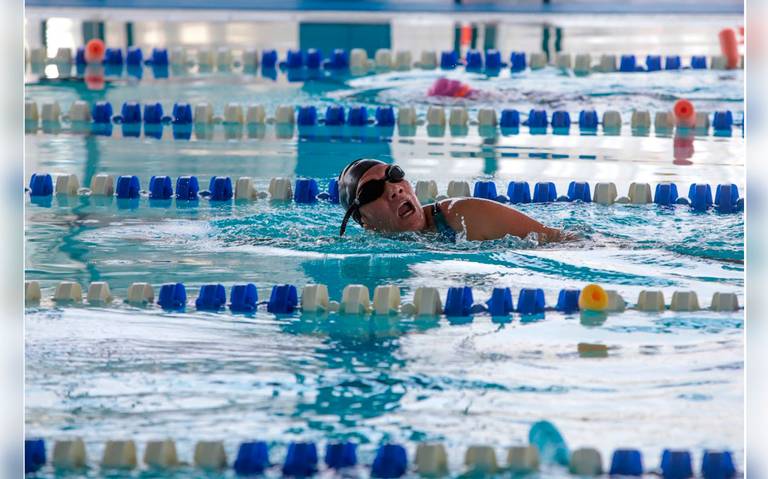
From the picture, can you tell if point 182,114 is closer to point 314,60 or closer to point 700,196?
point 314,60

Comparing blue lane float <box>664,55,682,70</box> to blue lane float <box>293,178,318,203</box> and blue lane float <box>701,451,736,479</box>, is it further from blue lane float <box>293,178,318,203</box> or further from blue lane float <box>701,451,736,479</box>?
blue lane float <box>701,451,736,479</box>

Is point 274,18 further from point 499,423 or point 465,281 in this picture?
point 499,423

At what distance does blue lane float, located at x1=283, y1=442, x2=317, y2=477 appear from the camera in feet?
8.60

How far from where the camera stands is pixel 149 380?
3182 millimetres

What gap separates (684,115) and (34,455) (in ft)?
17.3

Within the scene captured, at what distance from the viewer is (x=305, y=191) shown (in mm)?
5488

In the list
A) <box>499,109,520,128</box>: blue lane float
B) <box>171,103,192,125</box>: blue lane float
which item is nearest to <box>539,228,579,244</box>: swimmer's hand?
<box>499,109,520,128</box>: blue lane float

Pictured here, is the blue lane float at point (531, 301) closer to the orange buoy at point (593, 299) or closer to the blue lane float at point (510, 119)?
the orange buoy at point (593, 299)

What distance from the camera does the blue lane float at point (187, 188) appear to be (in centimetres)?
551

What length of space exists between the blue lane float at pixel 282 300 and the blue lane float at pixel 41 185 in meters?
2.07

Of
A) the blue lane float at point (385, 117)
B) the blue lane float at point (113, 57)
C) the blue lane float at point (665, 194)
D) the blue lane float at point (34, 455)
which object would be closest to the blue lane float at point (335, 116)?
the blue lane float at point (385, 117)

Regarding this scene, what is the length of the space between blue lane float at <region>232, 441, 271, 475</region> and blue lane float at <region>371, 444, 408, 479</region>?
0.72ft

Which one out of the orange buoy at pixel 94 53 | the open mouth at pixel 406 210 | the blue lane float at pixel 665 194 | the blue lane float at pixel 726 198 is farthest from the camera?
the orange buoy at pixel 94 53

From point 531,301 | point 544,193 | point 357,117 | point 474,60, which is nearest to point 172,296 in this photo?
point 531,301
